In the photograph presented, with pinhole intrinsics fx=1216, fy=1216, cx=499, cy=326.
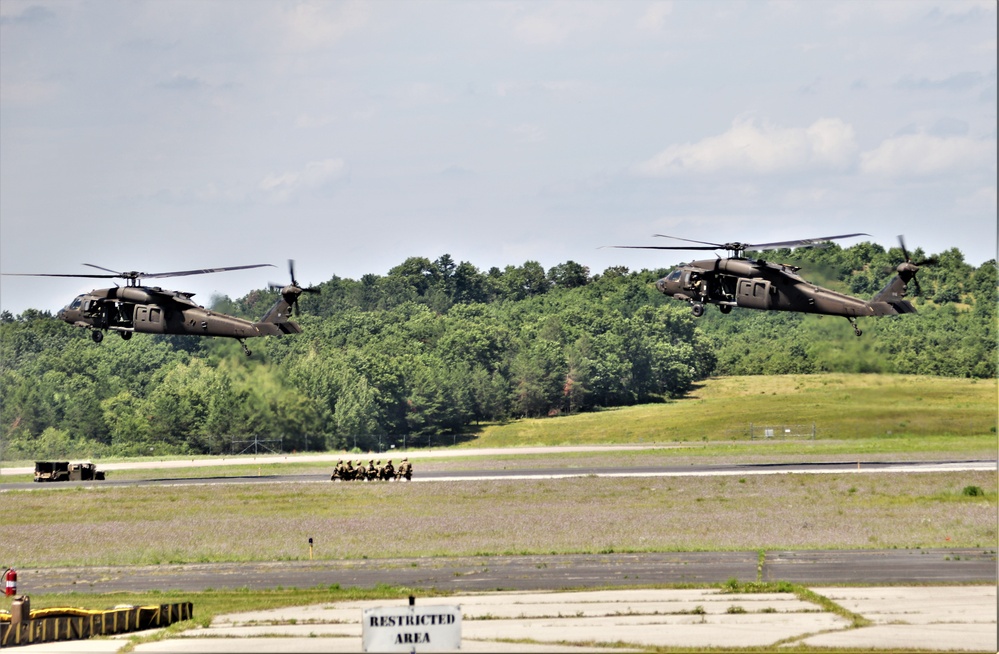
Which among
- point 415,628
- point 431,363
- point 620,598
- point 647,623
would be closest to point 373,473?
point 620,598

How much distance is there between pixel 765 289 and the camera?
68625 millimetres

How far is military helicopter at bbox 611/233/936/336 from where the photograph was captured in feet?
219

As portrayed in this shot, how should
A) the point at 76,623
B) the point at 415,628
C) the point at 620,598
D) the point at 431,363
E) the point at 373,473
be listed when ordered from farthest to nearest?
the point at 431,363
the point at 373,473
the point at 620,598
the point at 76,623
the point at 415,628

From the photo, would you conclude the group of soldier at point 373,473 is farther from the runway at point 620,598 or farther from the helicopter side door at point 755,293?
the runway at point 620,598

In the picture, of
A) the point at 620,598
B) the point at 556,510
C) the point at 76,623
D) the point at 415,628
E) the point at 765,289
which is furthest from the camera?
the point at 765,289

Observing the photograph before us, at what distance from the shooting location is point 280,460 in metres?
100

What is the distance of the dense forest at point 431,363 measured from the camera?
93.8m

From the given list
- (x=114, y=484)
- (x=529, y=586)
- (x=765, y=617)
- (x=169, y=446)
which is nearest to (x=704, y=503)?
(x=529, y=586)

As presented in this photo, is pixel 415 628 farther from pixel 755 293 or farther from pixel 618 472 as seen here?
pixel 618 472

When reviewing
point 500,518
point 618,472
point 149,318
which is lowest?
point 500,518

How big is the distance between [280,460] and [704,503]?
48.4m

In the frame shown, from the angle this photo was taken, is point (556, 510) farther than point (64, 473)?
No

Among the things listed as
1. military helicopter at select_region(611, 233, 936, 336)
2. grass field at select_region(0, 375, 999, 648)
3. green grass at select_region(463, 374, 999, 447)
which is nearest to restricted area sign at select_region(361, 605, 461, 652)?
grass field at select_region(0, 375, 999, 648)

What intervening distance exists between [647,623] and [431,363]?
105 meters
